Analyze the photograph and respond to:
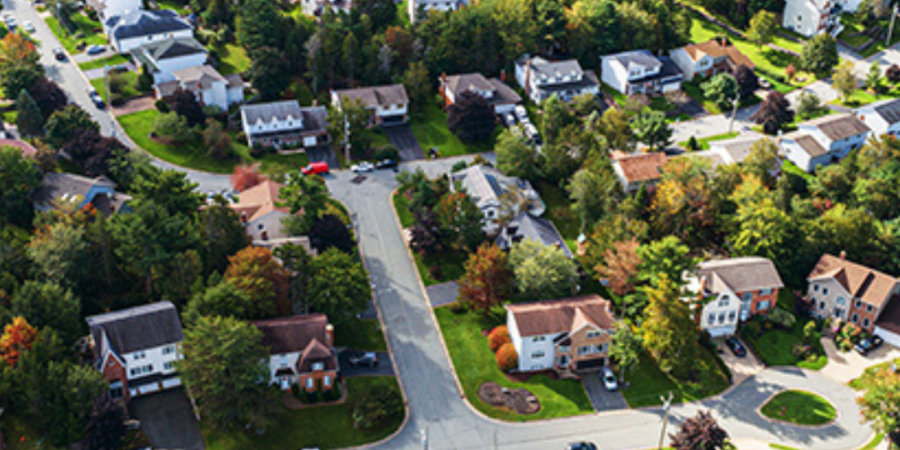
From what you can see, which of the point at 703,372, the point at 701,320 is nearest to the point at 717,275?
the point at 701,320

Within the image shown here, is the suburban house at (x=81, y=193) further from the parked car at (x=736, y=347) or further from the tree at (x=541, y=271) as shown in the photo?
the parked car at (x=736, y=347)

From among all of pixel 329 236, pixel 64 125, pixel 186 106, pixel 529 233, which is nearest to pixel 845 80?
pixel 529 233

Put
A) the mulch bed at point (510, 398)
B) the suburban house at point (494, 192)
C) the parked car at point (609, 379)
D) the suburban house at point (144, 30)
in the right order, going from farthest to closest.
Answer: the suburban house at point (144, 30) → the suburban house at point (494, 192) → the parked car at point (609, 379) → the mulch bed at point (510, 398)

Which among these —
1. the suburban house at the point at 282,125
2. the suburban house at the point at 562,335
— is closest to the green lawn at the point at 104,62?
the suburban house at the point at 282,125

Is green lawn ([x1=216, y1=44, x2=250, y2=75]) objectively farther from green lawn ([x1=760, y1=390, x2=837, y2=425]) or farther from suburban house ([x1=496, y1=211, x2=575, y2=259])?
green lawn ([x1=760, y1=390, x2=837, y2=425])

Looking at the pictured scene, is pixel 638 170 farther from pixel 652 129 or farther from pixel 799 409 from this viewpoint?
pixel 799 409

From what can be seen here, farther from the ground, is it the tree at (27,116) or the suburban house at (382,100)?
the tree at (27,116)

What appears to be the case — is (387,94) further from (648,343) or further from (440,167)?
(648,343)

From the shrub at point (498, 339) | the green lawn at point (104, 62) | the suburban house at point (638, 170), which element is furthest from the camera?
the green lawn at point (104, 62)
